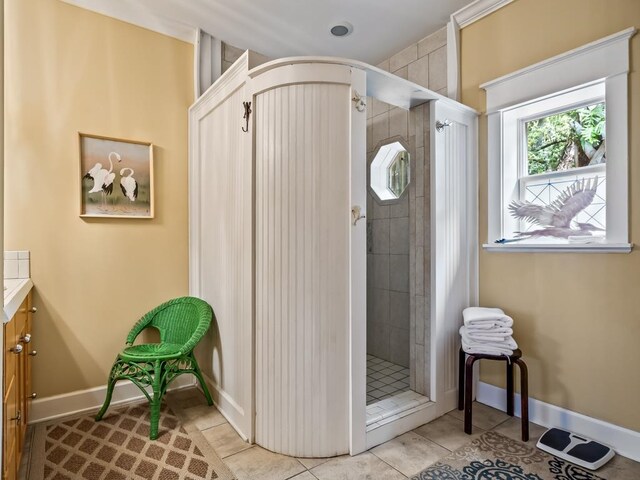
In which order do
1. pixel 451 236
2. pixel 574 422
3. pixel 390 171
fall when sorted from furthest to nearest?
1. pixel 390 171
2. pixel 451 236
3. pixel 574 422

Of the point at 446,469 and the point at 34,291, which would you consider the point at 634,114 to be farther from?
the point at 34,291

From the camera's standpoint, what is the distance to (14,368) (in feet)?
5.24

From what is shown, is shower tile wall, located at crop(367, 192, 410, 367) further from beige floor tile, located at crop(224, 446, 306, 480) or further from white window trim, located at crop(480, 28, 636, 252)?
beige floor tile, located at crop(224, 446, 306, 480)

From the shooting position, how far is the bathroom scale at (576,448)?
183cm

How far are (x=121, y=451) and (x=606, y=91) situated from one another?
328 centimetres

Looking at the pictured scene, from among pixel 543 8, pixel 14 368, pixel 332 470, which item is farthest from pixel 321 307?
pixel 543 8

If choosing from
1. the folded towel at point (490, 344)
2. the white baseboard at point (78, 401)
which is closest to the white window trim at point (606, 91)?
the folded towel at point (490, 344)

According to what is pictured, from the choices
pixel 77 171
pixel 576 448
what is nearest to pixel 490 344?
pixel 576 448

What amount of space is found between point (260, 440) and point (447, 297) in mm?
1441

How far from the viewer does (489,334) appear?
2156 mm

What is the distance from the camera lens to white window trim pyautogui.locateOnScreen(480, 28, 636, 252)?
75.4 inches

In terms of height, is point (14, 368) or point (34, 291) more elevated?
point (34, 291)

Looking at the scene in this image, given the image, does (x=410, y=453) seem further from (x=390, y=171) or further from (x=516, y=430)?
(x=390, y=171)

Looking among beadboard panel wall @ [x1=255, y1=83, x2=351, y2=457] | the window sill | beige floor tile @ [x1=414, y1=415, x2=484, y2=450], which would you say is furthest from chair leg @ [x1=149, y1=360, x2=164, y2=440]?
the window sill
